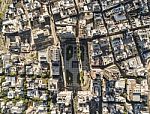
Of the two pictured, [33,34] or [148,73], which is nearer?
[148,73]

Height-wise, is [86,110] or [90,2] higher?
[90,2]

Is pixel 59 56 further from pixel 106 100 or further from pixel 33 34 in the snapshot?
pixel 106 100

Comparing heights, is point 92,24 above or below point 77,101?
above

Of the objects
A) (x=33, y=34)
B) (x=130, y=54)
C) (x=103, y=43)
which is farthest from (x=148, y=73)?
(x=33, y=34)

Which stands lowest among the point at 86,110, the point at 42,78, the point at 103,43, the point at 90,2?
the point at 86,110

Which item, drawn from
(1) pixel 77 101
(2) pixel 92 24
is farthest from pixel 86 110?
(2) pixel 92 24

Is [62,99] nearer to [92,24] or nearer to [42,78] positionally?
[42,78]

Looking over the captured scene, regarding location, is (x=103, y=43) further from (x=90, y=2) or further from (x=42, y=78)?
(x=42, y=78)

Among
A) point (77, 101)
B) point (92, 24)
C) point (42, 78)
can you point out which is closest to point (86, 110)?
point (77, 101)
